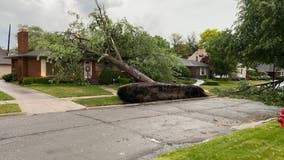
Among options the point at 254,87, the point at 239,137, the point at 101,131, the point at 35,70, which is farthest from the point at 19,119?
the point at 35,70

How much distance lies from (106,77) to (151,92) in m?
12.0

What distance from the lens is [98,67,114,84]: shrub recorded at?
26.8 m

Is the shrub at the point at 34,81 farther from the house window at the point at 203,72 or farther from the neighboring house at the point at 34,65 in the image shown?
the house window at the point at 203,72

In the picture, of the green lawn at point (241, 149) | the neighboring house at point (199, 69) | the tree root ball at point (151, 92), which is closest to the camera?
the green lawn at point (241, 149)

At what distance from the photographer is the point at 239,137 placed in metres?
6.76

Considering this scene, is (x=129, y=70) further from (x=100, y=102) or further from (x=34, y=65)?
(x=34, y=65)

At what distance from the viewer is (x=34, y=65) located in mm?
26656

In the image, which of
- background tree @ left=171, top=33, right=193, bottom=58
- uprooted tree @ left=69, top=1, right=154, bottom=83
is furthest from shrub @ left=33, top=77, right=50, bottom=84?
background tree @ left=171, top=33, right=193, bottom=58

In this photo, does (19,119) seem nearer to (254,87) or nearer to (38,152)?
(38,152)

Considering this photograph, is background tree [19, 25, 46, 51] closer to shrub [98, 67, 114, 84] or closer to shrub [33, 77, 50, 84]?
shrub [33, 77, 50, 84]

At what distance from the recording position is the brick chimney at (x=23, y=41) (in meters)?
27.5

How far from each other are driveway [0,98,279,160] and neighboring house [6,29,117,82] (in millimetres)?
15131

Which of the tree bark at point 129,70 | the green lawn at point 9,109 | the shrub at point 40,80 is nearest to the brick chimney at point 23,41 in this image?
the shrub at point 40,80

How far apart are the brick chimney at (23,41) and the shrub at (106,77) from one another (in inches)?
289
